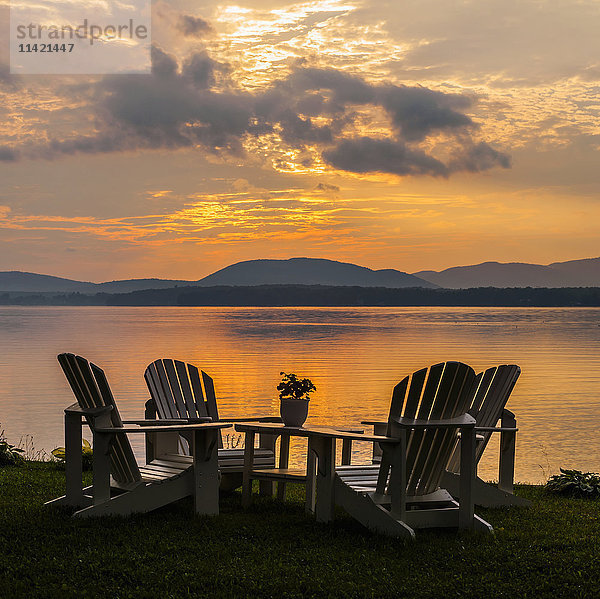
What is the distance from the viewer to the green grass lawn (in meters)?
4.06

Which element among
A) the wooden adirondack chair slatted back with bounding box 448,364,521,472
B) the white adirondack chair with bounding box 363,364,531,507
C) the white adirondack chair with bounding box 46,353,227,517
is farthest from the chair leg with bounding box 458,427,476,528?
the white adirondack chair with bounding box 46,353,227,517

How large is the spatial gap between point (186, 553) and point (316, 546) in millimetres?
810

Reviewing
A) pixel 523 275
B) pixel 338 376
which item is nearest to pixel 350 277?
pixel 523 275

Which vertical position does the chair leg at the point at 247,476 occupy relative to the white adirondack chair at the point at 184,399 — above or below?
below

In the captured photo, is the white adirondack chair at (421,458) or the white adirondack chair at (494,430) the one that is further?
the white adirondack chair at (494,430)

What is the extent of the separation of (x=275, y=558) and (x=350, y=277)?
137 m

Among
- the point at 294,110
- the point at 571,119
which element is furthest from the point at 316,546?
the point at 571,119

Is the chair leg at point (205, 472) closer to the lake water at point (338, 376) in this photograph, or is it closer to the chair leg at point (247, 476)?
the chair leg at point (247, 476)

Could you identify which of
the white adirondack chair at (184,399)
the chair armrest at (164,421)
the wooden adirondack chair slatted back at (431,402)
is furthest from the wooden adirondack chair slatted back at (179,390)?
the wooden adirondack chair slatted back at (431,402)

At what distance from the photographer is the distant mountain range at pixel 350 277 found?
9288 centimetres

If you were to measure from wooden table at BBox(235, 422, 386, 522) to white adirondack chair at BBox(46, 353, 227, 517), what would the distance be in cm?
47

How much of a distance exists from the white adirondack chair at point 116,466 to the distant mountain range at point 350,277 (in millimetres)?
77985

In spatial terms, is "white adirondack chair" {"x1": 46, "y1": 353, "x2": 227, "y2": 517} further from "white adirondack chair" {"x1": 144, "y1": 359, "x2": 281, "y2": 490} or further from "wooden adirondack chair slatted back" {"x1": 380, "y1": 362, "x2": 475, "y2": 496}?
"wooden adirondack chair slatted back" {"x1": 380, "y1": 362, "x2": 475, "y2": 496}

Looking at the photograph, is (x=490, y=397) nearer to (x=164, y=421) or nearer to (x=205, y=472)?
(x=205, y=472)
